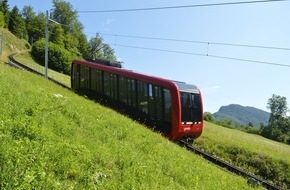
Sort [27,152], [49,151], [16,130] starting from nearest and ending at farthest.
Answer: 1. [27,152]
2. [49,151]
3. [16,130]

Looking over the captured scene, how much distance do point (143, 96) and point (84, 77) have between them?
9.24m

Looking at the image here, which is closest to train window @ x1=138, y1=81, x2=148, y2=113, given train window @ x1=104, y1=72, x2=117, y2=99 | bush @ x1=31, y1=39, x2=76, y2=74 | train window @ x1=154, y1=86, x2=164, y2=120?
train window @ x1=154, y1=86, x2=164, y2=120

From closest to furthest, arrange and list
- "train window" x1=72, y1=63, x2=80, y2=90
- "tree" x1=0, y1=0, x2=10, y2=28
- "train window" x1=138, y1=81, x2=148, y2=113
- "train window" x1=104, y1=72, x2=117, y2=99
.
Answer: "train window" x1=138, y1=81, x2=148, y2=113 < "train window" x1=104, y1=72, x2=117, y2=99 < "train window" x1=72, y1=63, x2=80, y2=90 < "tree" x1=0, y1=0, x2=10, y2=28

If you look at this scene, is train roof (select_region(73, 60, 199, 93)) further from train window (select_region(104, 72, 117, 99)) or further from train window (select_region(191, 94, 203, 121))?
train window (select_region(104, 72, 117, 99))

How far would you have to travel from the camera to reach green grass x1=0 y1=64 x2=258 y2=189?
5918 mm

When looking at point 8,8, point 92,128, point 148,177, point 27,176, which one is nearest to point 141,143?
point 92,128

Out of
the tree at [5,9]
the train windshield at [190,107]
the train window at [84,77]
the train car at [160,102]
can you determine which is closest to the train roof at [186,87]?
the train car at [160,102]

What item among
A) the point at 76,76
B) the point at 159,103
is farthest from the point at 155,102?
the point at 76,76

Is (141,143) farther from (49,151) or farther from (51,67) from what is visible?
(51,67)

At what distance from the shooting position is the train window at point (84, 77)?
2750 cm

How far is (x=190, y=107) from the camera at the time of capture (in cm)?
1919

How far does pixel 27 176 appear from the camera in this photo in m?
5.18

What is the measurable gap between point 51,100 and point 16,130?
501cm

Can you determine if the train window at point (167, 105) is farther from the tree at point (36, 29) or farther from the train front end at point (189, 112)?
the tree at point (36, 29)
